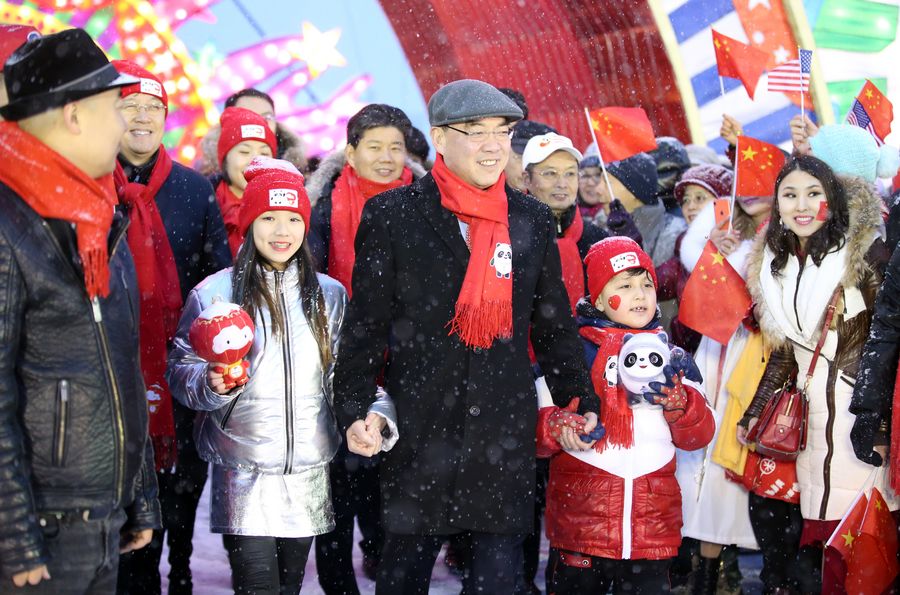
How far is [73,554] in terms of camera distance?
278 cm

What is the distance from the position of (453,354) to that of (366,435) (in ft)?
1.35

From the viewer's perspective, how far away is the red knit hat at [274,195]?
425 centimetres

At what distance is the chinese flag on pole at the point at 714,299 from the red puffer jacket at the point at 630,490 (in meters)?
0.94

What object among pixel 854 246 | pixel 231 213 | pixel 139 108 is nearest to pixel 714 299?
pixel 854 246

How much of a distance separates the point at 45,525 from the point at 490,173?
1.86 meters

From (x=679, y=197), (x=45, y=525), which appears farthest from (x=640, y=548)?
(x=679, y=197)

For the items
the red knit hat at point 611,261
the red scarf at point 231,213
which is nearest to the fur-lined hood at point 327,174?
the red scarf at point 231,213

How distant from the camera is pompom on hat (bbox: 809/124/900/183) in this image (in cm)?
478

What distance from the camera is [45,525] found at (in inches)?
108

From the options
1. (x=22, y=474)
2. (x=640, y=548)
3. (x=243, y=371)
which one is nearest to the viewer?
(x=22, y=474)

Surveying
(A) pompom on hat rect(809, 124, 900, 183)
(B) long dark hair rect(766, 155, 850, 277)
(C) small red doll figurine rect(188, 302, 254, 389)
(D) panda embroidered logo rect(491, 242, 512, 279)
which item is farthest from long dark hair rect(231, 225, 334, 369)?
(A) pompom on hat rect(809, 124, 900, 183)

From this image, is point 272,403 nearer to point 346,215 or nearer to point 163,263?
point 163,263

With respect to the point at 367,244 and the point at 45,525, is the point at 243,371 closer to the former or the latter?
the point at 367,244

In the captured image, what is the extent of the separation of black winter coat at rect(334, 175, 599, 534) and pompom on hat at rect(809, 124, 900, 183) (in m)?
1.70
